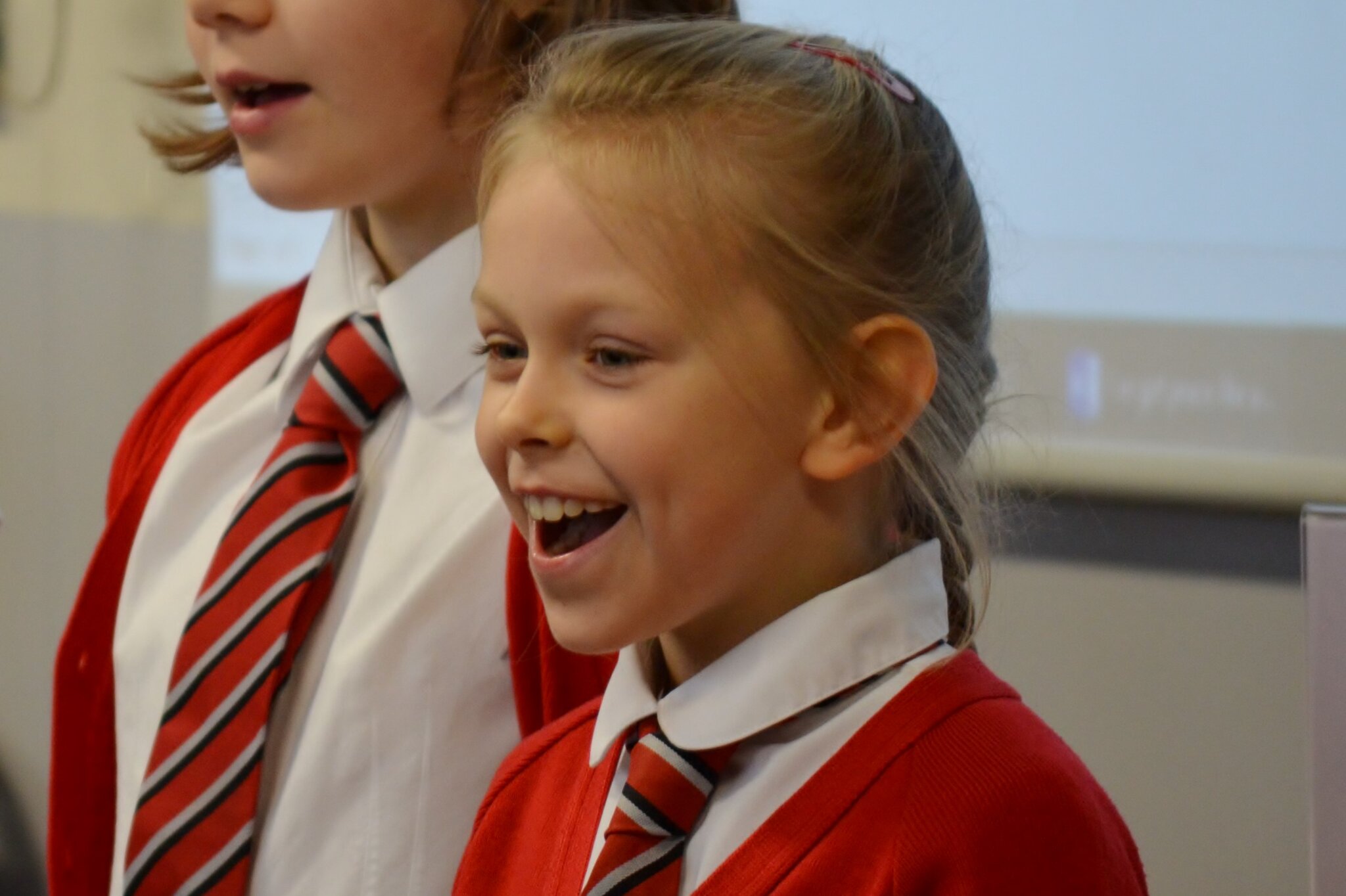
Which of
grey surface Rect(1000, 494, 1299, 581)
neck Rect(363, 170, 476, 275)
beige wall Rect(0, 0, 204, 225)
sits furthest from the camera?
beige wall Rect(0, 0, 204, 225)

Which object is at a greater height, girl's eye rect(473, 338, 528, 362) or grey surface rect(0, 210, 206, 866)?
girl's eye rect(473, 338, 528, 362)

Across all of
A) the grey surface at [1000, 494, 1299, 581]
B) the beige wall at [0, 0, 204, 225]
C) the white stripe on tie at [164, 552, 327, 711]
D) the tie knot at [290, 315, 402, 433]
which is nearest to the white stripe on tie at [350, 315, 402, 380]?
the tie knot at [290, 315, 402, 433]

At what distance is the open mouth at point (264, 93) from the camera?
0.93m

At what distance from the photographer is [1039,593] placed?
162 centimetres

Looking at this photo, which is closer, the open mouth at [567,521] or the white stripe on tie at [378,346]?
the open mouth at [567,521]

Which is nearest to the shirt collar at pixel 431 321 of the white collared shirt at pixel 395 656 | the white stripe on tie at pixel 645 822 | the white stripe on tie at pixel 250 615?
the white collared shirt at pixel 395 656

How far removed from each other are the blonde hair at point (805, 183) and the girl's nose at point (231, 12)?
227 millimetres

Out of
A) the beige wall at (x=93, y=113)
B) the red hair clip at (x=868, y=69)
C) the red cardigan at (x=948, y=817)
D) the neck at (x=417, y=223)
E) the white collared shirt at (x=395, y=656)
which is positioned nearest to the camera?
the red cardigan at (x=948, y=817)

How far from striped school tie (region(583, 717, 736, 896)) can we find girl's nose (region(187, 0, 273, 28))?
1.70 ft

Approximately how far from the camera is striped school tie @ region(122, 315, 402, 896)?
0.88m

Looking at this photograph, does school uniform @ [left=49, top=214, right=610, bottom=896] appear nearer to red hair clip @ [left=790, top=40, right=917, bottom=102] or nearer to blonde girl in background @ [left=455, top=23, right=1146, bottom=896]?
blonde girl in background @ [left=455, top=23, right=1146, bottom=896]

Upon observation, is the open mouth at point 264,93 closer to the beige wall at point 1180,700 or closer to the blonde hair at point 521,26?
the blonde hair at point 521,26

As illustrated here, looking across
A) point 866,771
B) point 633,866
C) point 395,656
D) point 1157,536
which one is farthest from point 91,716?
point 1157,536

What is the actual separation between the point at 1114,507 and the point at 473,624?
0.91 metres
